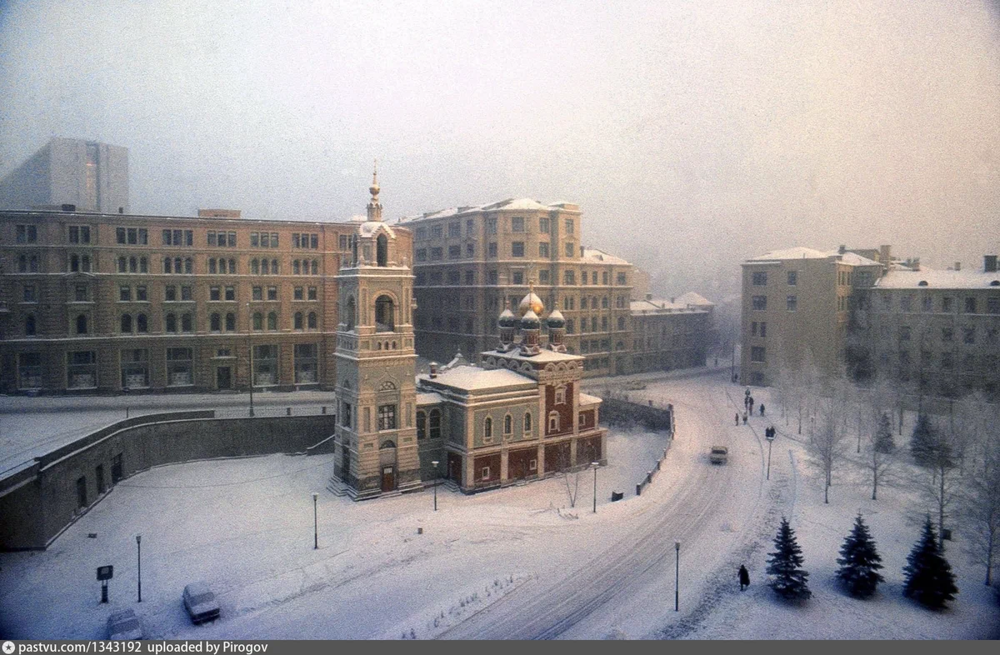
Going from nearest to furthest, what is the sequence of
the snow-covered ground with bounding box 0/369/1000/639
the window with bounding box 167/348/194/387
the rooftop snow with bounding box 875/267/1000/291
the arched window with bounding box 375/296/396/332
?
the snow-covered ground with bounding box 0/369/1000/639 → the arched window with bounding box 375/296/396/332 → the rooftop snow with bounding box 875/267/1000/291 → the window with bounding box 167/348/194/387

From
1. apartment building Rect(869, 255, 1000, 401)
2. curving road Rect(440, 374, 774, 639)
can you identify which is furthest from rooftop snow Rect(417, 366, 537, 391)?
apartment building Rect(869, 255, 1000, 401)

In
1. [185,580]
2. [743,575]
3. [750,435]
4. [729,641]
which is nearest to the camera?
[729,641]

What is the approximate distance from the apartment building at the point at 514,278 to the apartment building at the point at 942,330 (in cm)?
2629

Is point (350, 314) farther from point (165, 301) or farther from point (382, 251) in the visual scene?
point (165, 301)

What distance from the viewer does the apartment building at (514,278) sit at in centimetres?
6688

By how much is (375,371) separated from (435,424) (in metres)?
5.77

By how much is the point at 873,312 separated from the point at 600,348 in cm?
2686

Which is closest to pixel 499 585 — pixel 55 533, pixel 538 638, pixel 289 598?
pixel 538 638

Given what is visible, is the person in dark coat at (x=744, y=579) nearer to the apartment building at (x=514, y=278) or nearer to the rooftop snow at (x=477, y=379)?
the rooftop snow at (x=477, y=379)

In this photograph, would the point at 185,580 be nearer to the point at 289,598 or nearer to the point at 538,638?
the point at 289,598

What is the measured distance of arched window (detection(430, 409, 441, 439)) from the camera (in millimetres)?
40750

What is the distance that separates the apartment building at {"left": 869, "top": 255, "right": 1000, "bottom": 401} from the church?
2868 centimetres

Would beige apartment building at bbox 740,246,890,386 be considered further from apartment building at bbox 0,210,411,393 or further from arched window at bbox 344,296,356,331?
apartment building at bbox 0,210,411,393

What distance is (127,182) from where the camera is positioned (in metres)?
45.7
